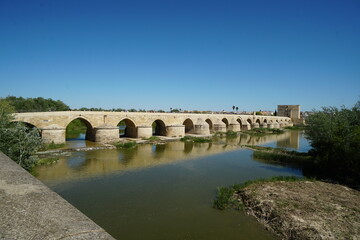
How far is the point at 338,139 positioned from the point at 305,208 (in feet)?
17.7

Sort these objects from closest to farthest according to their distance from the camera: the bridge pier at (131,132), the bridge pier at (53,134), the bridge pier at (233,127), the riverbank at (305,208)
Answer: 1. the riverbank at (305,208)
2. the bridge pier at (53,134)
3. the bridge pier at (131,132)
4. the bridge pier at (233,127)

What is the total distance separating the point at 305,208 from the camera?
6.68 m

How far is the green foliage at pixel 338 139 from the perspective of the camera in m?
9.91

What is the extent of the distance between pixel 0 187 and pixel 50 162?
37.0ft

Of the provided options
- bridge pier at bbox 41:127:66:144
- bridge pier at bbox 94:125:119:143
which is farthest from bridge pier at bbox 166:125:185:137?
bridge pier at bbox 41:127:66:144

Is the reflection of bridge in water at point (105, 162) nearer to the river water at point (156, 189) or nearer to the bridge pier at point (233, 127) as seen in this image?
the river water at point (156, 189)

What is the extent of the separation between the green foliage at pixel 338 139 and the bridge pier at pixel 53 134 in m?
17.2

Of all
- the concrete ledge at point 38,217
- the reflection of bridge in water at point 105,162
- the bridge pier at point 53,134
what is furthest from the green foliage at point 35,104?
the concrete ledge at point 38,217

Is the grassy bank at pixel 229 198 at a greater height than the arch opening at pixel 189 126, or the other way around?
the arch opening at pixel 189 126

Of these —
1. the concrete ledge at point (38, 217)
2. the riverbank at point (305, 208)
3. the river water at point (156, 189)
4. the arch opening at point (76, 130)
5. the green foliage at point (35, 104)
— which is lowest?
the river water at point (156, 189)

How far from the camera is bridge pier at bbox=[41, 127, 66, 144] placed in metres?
17.4

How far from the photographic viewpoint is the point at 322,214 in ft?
20.7

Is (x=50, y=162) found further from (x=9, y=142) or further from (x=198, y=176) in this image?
(x=198, y=176)

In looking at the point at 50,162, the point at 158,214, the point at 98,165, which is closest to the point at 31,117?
the point at 50,162
